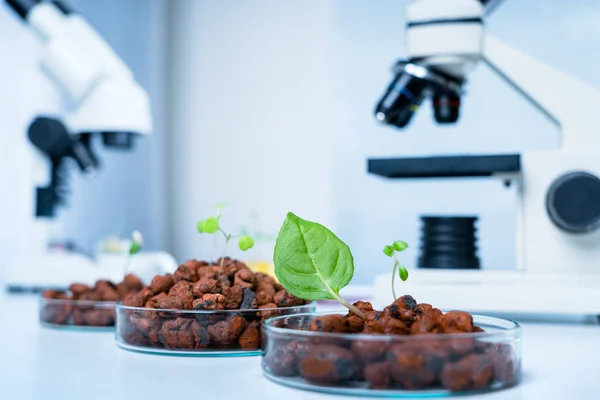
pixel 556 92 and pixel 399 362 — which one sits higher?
pixel 556 92

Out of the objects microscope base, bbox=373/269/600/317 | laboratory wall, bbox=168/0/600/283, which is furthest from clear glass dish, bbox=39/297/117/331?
laboratory wall, bbox=168/0/600/283

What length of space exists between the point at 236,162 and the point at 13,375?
2.63 m

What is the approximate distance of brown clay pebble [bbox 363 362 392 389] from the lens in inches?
20.9

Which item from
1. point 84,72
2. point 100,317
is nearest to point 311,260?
point 100,317

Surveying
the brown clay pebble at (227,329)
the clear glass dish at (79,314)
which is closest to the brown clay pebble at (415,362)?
the brown clay pebble at (227,329)

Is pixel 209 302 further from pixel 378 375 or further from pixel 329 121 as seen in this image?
pixel 329 121

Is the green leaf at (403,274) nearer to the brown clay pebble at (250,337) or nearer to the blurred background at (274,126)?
the brown clay pebble at (250,337)

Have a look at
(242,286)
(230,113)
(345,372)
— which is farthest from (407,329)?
(230,113)

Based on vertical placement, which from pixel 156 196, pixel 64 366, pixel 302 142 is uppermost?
pixel 302 142

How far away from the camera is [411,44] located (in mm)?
1294

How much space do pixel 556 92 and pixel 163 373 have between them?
934 millimetres

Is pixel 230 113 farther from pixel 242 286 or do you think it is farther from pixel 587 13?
pixel 242 286

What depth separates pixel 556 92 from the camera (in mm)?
1291

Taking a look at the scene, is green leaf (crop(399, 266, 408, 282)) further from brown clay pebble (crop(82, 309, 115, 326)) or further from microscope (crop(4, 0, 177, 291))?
microscope (crop(4, 0, 177, 291))
